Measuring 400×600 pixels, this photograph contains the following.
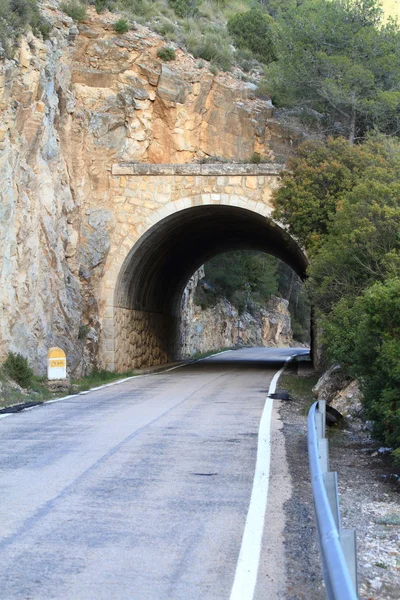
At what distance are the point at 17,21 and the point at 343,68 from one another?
1070cm

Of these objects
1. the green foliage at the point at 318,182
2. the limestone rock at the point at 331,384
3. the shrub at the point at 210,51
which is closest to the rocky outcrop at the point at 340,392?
the limestone rock at the point at 331,384

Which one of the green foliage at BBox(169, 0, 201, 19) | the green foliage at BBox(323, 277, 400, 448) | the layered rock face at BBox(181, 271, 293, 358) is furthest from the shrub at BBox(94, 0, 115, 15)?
the green foliage at BBox(323, 277, 400, 448)

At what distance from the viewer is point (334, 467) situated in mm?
9047

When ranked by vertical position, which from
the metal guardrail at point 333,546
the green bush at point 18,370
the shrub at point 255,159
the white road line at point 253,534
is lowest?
the white road line at point 253,534

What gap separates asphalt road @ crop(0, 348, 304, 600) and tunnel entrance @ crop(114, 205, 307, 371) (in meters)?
12.2

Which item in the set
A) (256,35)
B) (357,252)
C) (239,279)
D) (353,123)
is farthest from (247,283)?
A: (357,252)

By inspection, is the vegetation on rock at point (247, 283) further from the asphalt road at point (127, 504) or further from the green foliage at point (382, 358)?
the green foliage at point (382, 358)

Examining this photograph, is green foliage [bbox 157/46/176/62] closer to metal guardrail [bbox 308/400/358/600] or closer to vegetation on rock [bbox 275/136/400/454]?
vegetation on rock [bbox 275/136/400/454]

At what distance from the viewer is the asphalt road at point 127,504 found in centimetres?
465

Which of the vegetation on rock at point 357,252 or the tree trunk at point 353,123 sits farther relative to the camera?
the tree trunk at point 353,123

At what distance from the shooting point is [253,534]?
18.7 ft

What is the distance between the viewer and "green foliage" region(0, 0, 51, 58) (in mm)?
19703

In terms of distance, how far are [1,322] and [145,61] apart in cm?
1263

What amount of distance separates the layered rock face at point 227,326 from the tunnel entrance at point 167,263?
5649 mm
